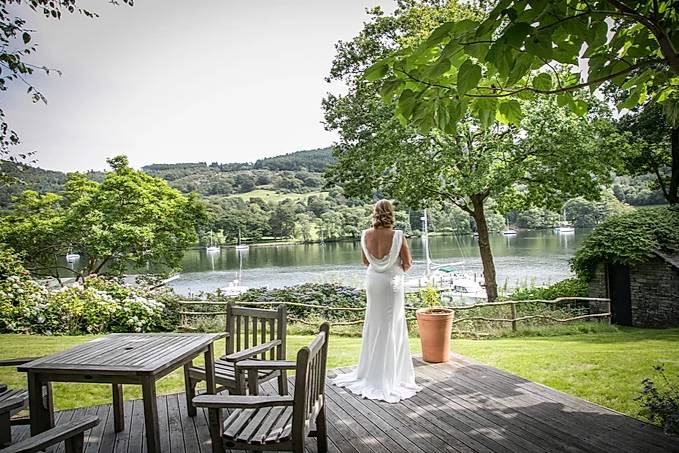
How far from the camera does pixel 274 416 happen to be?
2.97m

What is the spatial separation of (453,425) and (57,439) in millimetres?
2740

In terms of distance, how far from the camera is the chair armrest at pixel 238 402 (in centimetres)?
254

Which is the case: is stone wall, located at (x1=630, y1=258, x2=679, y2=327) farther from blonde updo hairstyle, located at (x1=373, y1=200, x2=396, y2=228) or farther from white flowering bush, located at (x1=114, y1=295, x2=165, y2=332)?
white flowering bush, located at (x1=114, y1=295, x2=165, y2=332)

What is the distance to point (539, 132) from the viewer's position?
12.9 metres

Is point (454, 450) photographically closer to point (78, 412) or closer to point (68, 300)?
point (78, 412)

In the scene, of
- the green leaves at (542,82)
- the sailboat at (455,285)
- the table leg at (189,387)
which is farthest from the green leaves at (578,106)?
the sailboat at (455,285)

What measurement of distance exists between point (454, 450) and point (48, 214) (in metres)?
17.9

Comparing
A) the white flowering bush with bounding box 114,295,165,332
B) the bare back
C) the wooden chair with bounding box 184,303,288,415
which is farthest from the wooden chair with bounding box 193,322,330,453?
the white flowering bush with bounding box 114,295,165,332

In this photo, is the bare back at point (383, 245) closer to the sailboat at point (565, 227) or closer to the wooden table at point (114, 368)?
the wooden table at point (114, 368)

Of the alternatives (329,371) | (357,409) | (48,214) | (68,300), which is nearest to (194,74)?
(48,214)

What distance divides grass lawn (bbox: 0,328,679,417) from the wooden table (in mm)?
1874

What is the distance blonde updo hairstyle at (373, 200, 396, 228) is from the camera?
488cm

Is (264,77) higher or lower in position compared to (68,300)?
higher

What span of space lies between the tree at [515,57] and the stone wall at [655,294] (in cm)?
1116
